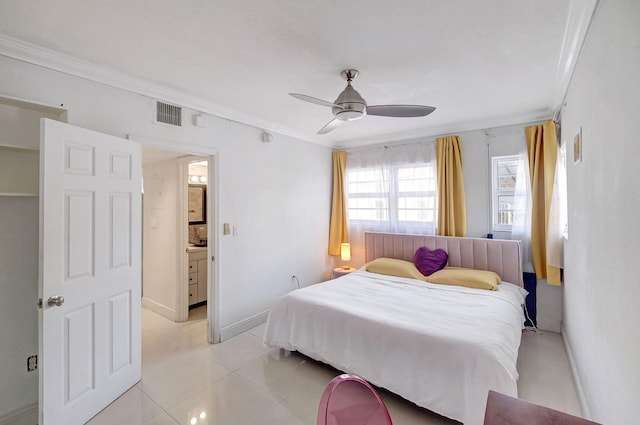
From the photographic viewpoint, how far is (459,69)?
233 centimetres

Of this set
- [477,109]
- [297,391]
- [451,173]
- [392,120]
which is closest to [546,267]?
[451,173]

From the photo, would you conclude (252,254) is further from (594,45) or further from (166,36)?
(594,45)

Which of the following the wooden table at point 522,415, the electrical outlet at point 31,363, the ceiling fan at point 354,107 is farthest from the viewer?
the ceiling fan at point 354,107

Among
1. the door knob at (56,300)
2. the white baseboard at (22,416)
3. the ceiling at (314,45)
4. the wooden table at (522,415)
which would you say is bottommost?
the white baseboard at (22,416)

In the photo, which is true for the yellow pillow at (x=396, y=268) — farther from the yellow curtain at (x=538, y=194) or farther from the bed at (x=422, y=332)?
the yellow curtain at (x=538, y=194)

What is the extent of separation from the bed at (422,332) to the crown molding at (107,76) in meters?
2.16

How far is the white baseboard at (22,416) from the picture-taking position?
191cm

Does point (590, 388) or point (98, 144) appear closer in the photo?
point (590, 388)

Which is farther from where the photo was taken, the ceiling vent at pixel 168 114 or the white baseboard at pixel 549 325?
the white baseboard at pixel 549 325

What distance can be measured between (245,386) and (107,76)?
2801 millimetres

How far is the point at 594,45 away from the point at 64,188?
3281mm

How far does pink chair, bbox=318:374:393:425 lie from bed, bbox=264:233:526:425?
1.47m

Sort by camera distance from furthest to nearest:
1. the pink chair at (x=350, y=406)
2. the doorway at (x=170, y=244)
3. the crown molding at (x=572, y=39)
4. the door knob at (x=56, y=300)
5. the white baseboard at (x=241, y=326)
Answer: the doorway at (x=170, y=244) → the white baseboard at (x=241, y=326) → the door knob at (x=56, y=300) → the crown molding at (x=572, y=39) → the pink chair at (x=350, y=406)

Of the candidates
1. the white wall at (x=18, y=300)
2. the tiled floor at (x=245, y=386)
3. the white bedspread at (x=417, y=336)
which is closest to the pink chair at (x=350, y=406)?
the white bedspread at (x=417, y=336)
